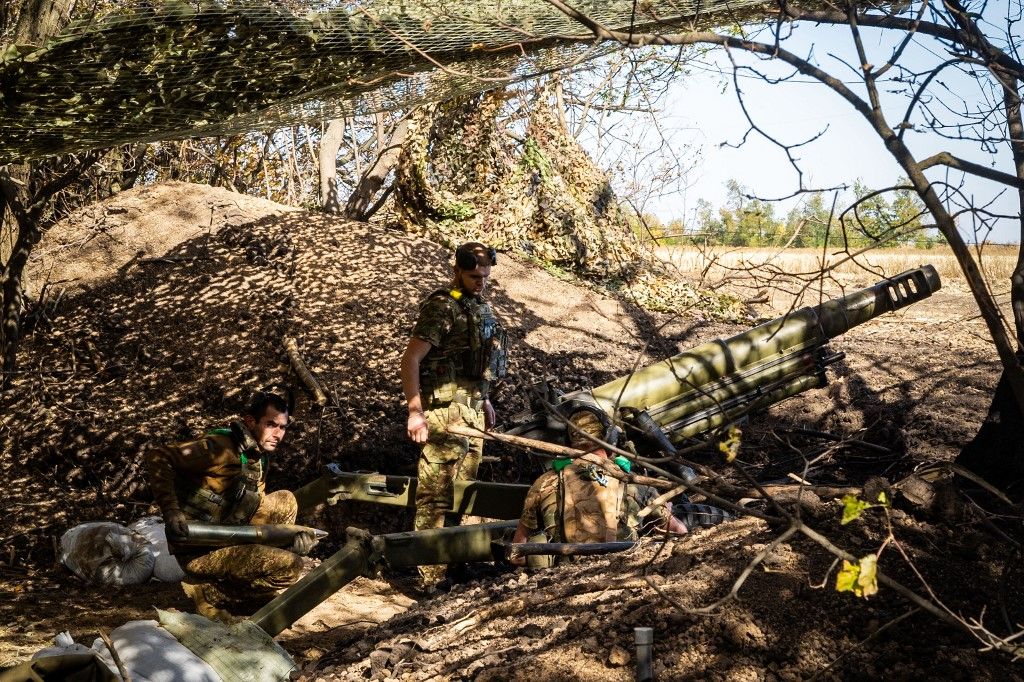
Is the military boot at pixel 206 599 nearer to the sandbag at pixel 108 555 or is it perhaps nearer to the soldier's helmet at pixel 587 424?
the sandbag at pixel 108 555

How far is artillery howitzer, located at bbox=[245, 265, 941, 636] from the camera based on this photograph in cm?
414

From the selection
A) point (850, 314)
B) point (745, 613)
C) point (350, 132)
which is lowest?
point (745, 613)

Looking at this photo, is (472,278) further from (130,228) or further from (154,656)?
(130,228)

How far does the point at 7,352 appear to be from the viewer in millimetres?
7762

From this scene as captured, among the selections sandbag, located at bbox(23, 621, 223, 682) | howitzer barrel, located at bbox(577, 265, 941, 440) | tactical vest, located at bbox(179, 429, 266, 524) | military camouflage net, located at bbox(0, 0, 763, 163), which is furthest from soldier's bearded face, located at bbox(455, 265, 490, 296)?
sandbag, located at bbox(23, 621, 223, 682)

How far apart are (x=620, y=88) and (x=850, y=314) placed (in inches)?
355

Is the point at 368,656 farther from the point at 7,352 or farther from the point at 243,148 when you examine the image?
the point at 243,148

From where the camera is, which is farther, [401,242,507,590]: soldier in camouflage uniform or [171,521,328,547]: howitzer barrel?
[401,242,507,590]: soldier in camouflage uniform

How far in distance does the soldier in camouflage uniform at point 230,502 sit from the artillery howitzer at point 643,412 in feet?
2.17

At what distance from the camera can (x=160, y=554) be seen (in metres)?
5.57

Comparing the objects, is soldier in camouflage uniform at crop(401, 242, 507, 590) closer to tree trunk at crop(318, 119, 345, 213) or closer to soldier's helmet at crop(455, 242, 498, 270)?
soldier's helmet at crop(455, 242, 498, 270)

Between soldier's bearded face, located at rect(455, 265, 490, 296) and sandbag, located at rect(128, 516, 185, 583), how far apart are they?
90.2 inches

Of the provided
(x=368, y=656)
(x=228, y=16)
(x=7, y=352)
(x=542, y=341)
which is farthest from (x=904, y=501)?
(x=7, y=352)

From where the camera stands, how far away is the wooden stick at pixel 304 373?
24.5 ft
